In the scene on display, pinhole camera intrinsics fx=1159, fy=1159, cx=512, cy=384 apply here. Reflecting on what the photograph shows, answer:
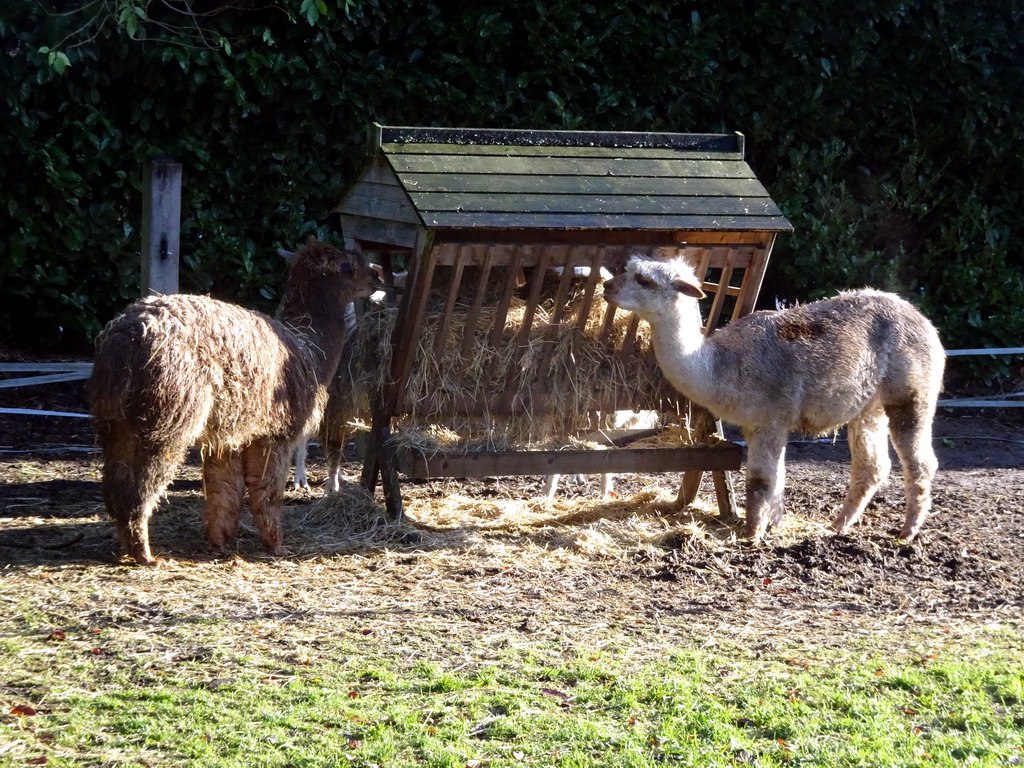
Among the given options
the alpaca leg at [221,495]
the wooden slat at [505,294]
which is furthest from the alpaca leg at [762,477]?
the alpaca leg at [221,495]

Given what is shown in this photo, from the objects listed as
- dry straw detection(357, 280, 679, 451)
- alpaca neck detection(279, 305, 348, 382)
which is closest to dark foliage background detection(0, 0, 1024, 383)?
alpaca neck detection(279, 305, 348, 382)

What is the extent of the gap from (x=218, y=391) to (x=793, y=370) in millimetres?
3459

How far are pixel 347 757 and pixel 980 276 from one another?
959cm

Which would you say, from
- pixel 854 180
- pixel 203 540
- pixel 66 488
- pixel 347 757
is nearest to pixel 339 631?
pixel 347 757

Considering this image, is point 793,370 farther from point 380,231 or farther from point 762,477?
point 380,231

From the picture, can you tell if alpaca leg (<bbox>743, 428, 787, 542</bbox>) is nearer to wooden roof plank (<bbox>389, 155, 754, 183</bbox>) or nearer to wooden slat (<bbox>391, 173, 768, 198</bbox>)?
wooden slat (<bbox>391, 173, 768, 198</bbox>)

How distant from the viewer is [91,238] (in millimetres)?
9625

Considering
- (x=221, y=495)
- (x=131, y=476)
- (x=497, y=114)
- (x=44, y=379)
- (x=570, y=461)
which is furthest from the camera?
(x=497, y=114)

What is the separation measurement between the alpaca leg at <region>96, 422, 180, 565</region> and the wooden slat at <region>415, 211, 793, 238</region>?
195cm

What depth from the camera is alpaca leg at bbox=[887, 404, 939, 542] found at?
735cm

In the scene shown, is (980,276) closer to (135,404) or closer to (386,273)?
(386,273)

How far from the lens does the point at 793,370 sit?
7172mm

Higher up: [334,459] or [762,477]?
[762,477]

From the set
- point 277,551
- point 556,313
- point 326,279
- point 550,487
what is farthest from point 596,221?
point 277,551
